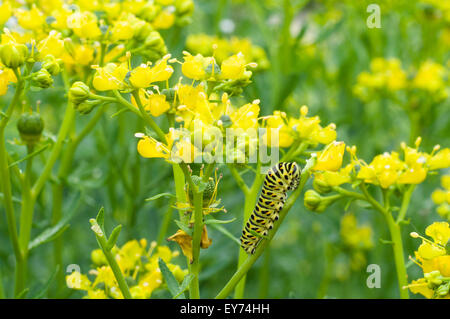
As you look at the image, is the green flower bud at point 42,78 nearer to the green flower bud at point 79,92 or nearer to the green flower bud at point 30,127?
the green flower bud at point 79,92

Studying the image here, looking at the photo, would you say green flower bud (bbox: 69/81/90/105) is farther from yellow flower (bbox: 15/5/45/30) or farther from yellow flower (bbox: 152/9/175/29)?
A: yellow flower (bbox: 152/9/175/29)

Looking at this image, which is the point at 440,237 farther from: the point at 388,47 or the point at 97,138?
the point at 388,47

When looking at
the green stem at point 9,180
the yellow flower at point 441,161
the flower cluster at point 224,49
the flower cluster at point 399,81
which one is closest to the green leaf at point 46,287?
the green stem at point 9,180

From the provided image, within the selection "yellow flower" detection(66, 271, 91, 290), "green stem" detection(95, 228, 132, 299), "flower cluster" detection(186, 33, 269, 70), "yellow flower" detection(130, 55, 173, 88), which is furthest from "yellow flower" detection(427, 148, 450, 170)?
"flower cluster" detection(186, 33, 269, 70)

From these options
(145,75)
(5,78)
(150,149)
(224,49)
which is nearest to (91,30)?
(5,78)

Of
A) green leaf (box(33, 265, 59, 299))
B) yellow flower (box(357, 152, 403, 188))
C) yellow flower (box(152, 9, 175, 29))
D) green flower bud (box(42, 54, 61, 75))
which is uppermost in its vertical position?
yellow flower (box(152, 9, 175, 29))
